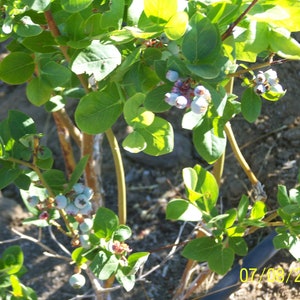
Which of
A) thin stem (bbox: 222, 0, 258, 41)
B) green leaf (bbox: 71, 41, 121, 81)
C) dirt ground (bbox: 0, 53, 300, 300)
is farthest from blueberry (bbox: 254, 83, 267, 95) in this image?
dirt ground (bbox: 0, 53, 300, 300)

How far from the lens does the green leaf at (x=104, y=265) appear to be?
894mm

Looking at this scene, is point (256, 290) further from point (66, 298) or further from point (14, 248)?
point (14, 248)

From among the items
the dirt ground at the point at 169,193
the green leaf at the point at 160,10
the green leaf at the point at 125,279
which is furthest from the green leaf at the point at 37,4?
the dirt ground at the point at 169,193

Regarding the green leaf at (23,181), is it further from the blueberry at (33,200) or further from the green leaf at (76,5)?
the green leaf at (76,5)

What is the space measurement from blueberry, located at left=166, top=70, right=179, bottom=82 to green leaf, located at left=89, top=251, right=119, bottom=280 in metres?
0.35

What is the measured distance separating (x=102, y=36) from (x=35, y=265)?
3.82ft

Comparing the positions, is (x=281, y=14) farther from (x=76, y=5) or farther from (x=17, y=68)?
(x=17, y=68)

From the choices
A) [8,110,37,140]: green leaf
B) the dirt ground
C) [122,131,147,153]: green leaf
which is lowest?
the dirt ground

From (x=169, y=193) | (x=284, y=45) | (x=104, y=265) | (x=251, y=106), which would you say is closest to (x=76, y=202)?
(x=104, y=265)

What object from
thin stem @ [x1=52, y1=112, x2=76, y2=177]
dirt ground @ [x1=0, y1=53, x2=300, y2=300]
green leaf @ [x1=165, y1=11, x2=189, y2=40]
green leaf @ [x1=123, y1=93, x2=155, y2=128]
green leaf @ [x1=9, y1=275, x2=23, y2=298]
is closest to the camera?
green leaf @ [x1=165, y1=11, x2=189, y2=40]

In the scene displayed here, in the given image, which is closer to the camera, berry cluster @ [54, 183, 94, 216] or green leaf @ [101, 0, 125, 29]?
green leaf @ [101, 0, 125, 29]

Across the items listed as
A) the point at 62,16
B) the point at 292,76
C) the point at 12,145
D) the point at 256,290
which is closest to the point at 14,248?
the point at 12,145

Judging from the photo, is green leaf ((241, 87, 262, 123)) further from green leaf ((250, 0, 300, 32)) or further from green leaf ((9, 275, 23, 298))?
green leaf ((9, 275, 23, 298))

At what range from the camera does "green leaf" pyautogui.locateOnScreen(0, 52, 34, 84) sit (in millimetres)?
917
